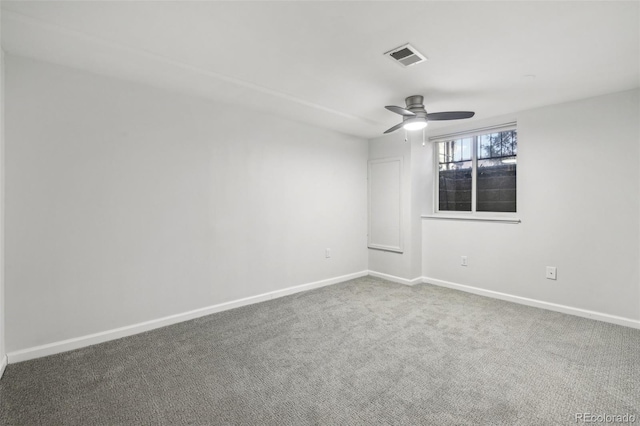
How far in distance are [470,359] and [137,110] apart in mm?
3686

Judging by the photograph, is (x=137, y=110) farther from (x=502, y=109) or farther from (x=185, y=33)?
(x=502, y=109)

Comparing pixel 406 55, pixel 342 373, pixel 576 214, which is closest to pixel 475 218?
pixel 576 214

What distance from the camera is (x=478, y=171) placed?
4.26 metres

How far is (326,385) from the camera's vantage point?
2059 millimetres

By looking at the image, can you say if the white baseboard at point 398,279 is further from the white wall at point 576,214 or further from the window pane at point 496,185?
the window pane at point 496,185

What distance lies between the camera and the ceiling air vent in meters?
2.21

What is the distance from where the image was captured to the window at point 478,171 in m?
3.93

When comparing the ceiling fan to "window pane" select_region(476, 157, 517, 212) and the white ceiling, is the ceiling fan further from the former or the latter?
"window pane" select_region(476, 157, 517, 212)

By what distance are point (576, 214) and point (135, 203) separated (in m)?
4.65

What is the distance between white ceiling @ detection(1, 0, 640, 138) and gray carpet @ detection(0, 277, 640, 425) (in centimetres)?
239

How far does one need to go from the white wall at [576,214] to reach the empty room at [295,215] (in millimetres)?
20

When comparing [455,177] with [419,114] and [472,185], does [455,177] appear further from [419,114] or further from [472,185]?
[419,114]

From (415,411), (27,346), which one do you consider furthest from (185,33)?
(415,411)

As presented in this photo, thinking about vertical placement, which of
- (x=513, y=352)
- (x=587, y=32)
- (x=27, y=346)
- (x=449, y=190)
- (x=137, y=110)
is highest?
(x=587, y=32)
